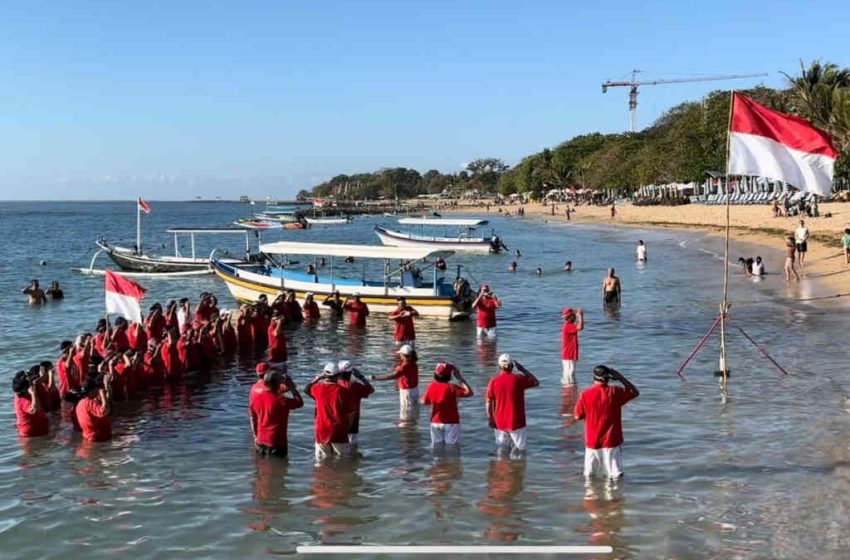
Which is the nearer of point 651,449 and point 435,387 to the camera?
point 435,387

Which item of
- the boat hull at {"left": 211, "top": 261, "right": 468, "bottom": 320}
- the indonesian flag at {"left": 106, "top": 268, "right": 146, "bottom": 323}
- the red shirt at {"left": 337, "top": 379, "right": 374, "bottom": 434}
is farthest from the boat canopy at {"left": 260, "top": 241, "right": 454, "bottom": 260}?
the red shirt at {"left": 337, "top": 379, "right": 374, "bottom": 434}

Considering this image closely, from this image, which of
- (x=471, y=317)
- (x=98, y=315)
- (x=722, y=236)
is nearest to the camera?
(x=471, y=317)

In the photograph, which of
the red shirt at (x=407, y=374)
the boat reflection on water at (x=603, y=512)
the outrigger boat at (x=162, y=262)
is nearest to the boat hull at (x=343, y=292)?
the outrigger boat at (x=162, y=262)

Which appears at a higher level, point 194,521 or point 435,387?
point 435,387

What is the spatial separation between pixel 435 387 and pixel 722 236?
56305 mm

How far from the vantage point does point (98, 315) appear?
3334 cm

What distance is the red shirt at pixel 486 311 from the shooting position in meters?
22.1

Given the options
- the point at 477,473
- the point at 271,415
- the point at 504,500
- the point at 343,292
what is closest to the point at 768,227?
the point at 343,292

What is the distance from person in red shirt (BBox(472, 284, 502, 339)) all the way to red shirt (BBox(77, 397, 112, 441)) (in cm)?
1077

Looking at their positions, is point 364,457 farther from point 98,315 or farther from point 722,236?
point 722,236

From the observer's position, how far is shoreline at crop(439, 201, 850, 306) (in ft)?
105

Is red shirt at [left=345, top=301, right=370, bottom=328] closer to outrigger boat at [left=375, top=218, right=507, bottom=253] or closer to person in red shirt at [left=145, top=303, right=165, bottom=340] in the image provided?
person in red shirt at [left=145, top=303, right=165, bottom=340]

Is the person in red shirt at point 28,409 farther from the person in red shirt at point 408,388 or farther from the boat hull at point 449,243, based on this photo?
the boat hull at point 449,243

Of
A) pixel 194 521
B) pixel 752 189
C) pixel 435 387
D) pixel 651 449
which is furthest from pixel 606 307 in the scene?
pixel 752 189
